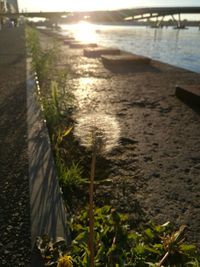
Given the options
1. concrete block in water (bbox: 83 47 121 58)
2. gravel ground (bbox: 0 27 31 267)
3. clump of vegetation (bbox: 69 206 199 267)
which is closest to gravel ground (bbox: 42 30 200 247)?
clump of vegetation (bbox: 69 206 199 267)

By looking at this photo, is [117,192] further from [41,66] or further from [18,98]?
[41,66]

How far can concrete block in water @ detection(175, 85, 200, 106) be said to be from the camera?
6.98m

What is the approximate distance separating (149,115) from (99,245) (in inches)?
164

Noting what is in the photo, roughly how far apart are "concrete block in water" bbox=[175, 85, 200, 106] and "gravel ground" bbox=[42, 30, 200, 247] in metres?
0.19

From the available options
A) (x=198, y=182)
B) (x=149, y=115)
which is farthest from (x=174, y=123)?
(x=198, y=182)

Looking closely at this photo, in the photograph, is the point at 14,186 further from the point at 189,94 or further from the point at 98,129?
the point at 189,94

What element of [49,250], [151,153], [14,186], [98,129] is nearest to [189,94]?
[98,129]

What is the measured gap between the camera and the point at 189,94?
7230 millimetres

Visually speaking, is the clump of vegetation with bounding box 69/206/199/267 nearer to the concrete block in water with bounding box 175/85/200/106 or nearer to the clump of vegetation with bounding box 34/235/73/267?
the clump of vegetation with bounding box 34/235/73/267

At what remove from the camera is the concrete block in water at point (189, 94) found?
698 centimetres

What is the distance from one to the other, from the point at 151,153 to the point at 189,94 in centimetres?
324

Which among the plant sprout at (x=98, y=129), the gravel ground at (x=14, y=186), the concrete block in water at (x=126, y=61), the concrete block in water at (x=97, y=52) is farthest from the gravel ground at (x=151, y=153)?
the concrete block in water at (x=97, y=52)

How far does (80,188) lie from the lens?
3.54m

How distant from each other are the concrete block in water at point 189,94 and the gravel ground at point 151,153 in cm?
19
